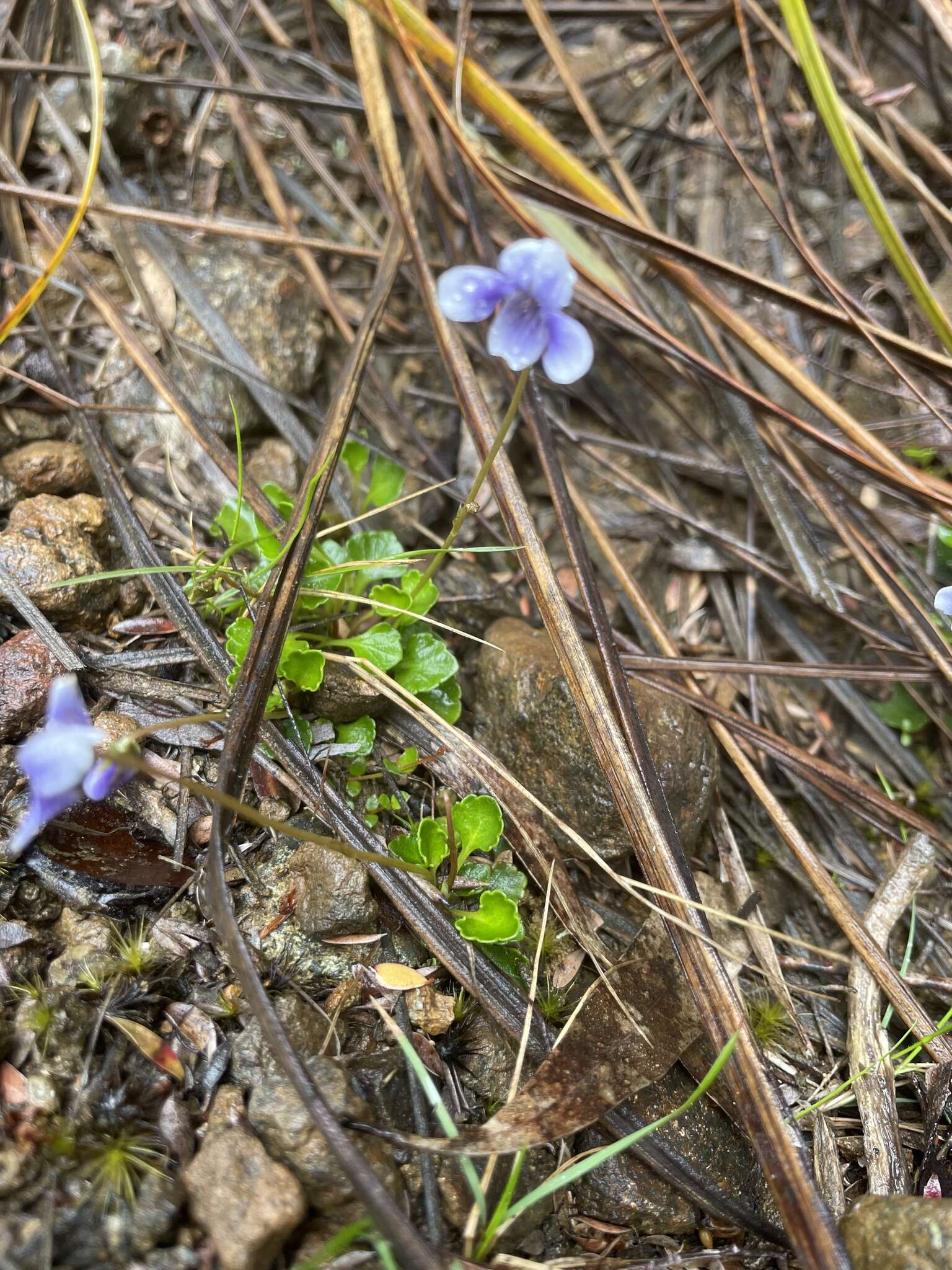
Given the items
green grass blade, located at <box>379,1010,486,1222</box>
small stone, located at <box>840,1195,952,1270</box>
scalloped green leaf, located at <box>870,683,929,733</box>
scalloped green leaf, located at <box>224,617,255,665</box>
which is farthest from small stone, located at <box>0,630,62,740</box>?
scalloped green leaf, located at <box>870,683,929,733</box>

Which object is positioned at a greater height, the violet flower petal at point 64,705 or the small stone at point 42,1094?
the violet flower petal at point 64,705

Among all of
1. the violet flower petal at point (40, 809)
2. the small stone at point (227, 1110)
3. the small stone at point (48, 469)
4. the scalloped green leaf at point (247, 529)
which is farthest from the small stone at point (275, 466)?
the small stone at point (227, 1110)

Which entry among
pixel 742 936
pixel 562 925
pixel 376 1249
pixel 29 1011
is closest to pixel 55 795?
pixel 29 1011

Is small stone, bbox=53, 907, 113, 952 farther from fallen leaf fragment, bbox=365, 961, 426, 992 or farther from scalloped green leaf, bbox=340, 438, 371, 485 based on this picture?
scalloped green leaf, bbox=340, 438, 371, 485

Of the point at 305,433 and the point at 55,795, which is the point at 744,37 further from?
the point at 55,795

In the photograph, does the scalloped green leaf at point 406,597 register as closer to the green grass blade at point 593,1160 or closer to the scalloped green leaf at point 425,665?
the scalloped green leaf at point 425,665

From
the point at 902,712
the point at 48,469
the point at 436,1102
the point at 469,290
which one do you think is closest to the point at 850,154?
the point at 469,290
